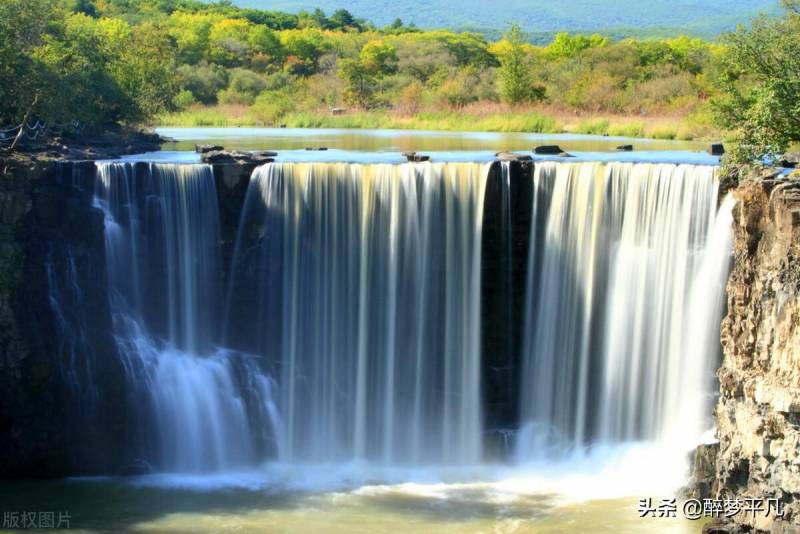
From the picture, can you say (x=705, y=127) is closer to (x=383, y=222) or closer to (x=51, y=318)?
(x=383, y=222)

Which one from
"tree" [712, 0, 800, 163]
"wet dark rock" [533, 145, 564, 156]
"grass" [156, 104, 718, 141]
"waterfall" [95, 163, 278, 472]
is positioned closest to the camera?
"tree" [712, 0, 800, 163]

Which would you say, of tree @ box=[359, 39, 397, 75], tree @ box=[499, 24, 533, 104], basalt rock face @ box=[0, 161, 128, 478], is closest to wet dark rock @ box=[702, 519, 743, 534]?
basalt rock face @ box=[0, 161, 128, 478]

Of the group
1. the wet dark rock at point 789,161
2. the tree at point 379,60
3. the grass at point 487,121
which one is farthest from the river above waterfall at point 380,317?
the tree at point 379,60

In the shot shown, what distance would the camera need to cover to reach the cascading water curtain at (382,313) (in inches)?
904

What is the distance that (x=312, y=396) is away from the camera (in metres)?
23.2

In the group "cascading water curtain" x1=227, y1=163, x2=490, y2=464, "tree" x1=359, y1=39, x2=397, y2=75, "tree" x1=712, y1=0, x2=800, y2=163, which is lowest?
"cascading water curtain" x1=227, y1=163, x2=490, y2=464

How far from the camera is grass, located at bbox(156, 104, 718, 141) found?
40.1m

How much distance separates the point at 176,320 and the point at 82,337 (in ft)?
5.91

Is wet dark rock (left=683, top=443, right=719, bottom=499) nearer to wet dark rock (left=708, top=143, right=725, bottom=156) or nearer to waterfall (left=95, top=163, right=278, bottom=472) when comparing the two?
waterfall (left=95, top=163, right=278, bottom=472)

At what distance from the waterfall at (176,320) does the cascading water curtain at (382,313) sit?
3.13 feet

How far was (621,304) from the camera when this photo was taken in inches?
875

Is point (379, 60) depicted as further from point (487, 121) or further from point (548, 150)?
point (548, 150)

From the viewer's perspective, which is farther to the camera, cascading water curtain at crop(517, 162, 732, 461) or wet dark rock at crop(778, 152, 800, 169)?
wet dark rock at crop(778, 152, 800, 169)

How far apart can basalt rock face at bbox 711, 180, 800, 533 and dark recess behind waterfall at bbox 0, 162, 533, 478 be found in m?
4.47
